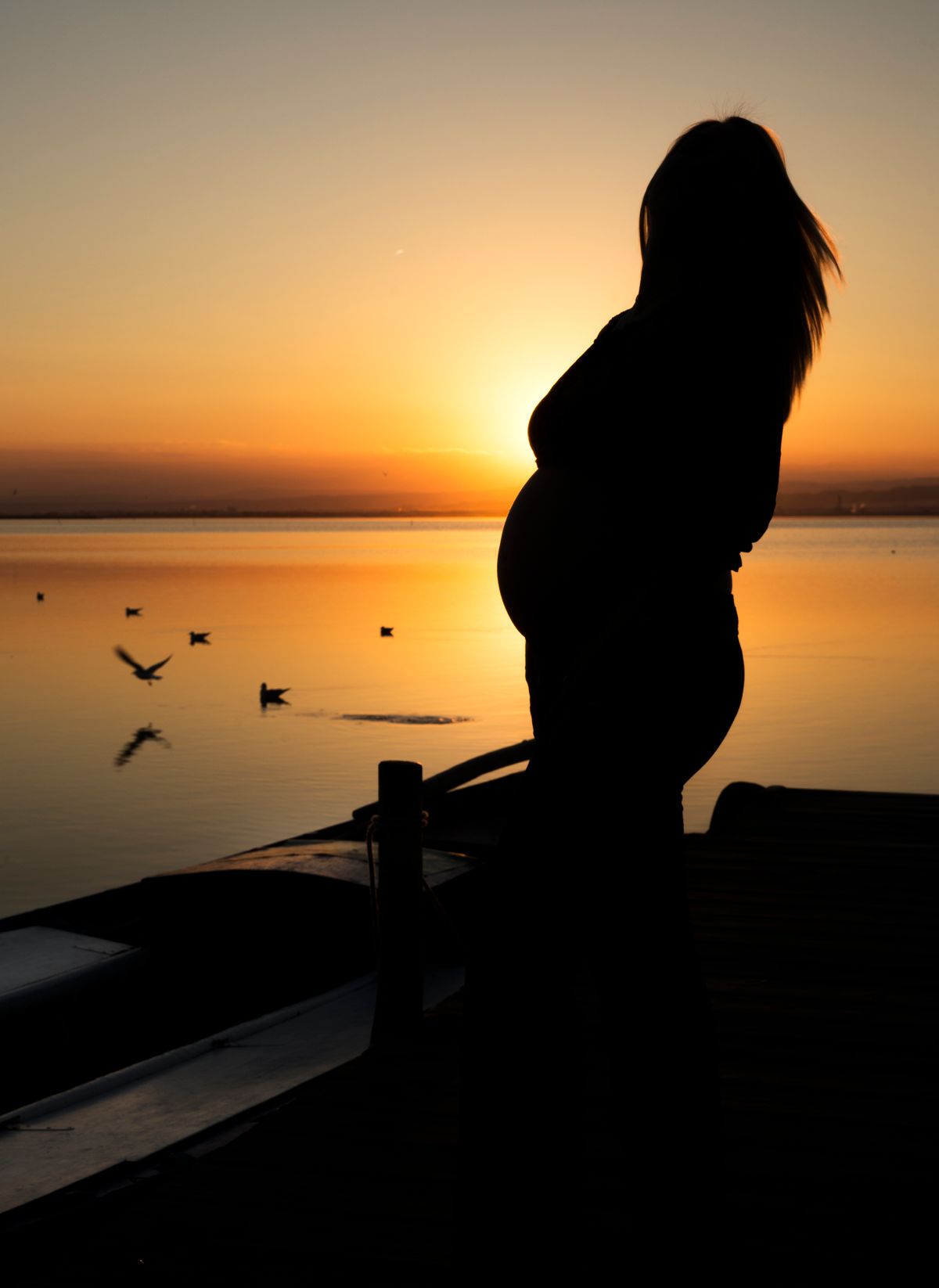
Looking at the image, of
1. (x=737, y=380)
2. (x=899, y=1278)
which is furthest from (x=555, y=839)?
(x=899, y=1278)

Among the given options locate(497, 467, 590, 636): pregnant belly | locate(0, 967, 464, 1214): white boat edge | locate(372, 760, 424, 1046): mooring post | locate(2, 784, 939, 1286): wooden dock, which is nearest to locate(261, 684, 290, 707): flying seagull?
locate(0, 967, 464, 1214): white boat edge

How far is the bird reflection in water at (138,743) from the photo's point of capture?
3039 cm

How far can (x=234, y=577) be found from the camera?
373 feet

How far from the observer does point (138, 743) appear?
108 ft

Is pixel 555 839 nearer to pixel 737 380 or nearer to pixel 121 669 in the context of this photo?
pixel 737 380

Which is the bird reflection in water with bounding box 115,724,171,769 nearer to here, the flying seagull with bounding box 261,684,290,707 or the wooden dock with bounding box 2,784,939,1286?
the flying seagull with bounding box 261,684,290,707

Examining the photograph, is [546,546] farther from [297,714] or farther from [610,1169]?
[297,714]

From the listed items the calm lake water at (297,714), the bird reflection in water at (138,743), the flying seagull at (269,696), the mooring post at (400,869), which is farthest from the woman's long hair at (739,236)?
the flying seagull at (269,696)

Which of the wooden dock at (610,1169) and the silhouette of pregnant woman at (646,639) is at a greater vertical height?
the silhouette of pregnant woman at (646,639)

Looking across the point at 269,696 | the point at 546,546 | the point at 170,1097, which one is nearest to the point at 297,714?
the point at 269,696

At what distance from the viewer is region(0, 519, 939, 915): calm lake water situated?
23656mm

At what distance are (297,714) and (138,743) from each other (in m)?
5.27

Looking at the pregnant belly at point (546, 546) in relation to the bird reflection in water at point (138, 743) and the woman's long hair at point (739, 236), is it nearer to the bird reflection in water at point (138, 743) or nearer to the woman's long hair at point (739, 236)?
the woman's long hair at point (739, 236)

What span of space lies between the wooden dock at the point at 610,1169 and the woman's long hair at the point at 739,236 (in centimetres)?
180
